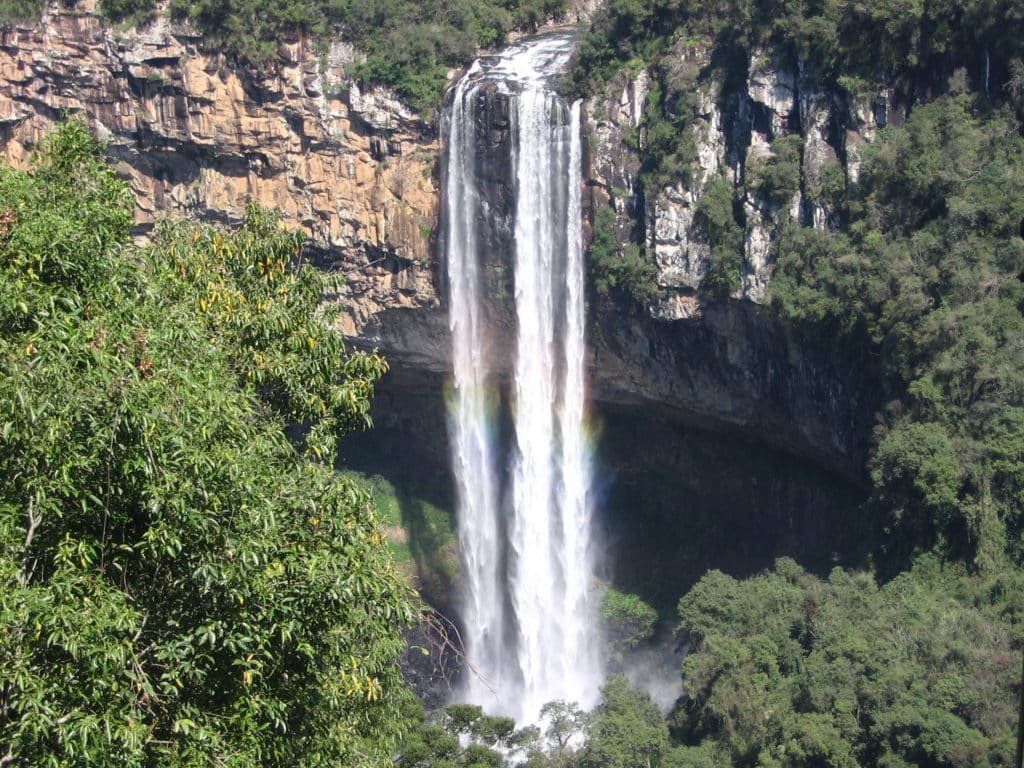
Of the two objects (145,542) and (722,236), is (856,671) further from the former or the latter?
(145,542)

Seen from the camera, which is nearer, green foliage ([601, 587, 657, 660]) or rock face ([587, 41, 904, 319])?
rock face ([587, 41, 904, 319])

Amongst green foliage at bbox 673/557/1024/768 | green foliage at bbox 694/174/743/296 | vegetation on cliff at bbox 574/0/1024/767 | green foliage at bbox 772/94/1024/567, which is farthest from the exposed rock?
green foliage at bbox 673/557/1024/768

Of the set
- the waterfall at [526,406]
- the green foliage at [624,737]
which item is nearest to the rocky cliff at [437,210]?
the waterfall at [526,406]

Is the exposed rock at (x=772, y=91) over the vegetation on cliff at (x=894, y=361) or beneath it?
over

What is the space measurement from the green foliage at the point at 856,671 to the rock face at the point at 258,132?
10618 millimetres

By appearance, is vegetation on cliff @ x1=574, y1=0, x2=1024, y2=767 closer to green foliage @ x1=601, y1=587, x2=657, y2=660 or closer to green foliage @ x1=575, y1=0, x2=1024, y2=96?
green foliage @ x1=575, y1=0, x2=1024, y2=96

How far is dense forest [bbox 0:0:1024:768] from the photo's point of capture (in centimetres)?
738

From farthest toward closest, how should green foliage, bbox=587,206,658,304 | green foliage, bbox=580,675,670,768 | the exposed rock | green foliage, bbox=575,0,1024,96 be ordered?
green foliage, bbox=587,206,658,304 → the exposed rock → green foliage, bbox=575,0,1024,96 → green foliage, bbox=580,675,670,768

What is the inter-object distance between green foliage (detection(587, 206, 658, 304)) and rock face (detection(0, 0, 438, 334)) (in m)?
3.66

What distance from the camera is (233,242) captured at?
11039mm

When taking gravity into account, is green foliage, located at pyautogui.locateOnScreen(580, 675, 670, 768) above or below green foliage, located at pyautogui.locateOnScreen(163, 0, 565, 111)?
below

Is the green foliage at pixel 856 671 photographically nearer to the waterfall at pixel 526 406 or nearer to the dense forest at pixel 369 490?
the dense forest at pixel 369 490

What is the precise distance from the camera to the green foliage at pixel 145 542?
7133 millimetres

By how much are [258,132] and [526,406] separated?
26.0 ft
